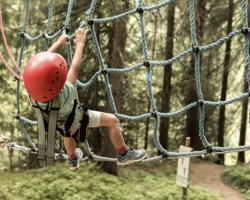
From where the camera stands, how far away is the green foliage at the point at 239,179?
4.99 m

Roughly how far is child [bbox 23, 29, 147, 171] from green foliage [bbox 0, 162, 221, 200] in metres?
2.10

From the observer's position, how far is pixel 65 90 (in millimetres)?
1700

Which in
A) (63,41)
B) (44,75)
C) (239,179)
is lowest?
(239,179)

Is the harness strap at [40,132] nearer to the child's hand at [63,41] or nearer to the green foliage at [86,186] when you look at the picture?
the child's hand at [63,41]

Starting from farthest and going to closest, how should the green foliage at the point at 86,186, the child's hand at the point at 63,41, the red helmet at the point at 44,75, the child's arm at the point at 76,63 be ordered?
the green foliage at the point at 86,186 → the child's hand at the point at 63,41 → the child's arm at the point at 76,63 → the red helmet at the point at 44,75

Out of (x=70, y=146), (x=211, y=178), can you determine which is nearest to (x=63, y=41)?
(x=70, y=146)

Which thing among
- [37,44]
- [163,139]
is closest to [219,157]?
[163,139]

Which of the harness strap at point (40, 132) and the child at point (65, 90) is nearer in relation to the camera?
the child at point (65, 90)

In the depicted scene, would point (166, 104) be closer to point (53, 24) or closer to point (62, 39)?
point (53, 24)

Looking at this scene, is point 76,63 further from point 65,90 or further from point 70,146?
point 70,146

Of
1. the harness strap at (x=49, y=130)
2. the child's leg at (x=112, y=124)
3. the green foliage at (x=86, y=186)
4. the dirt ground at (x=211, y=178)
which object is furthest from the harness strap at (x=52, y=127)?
the dirt ground at (x=211, y=178)

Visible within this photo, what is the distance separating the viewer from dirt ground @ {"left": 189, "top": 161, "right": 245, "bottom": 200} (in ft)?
16.3

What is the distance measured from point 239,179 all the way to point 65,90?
14.6ft

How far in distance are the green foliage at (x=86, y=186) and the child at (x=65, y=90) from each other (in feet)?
6.88
